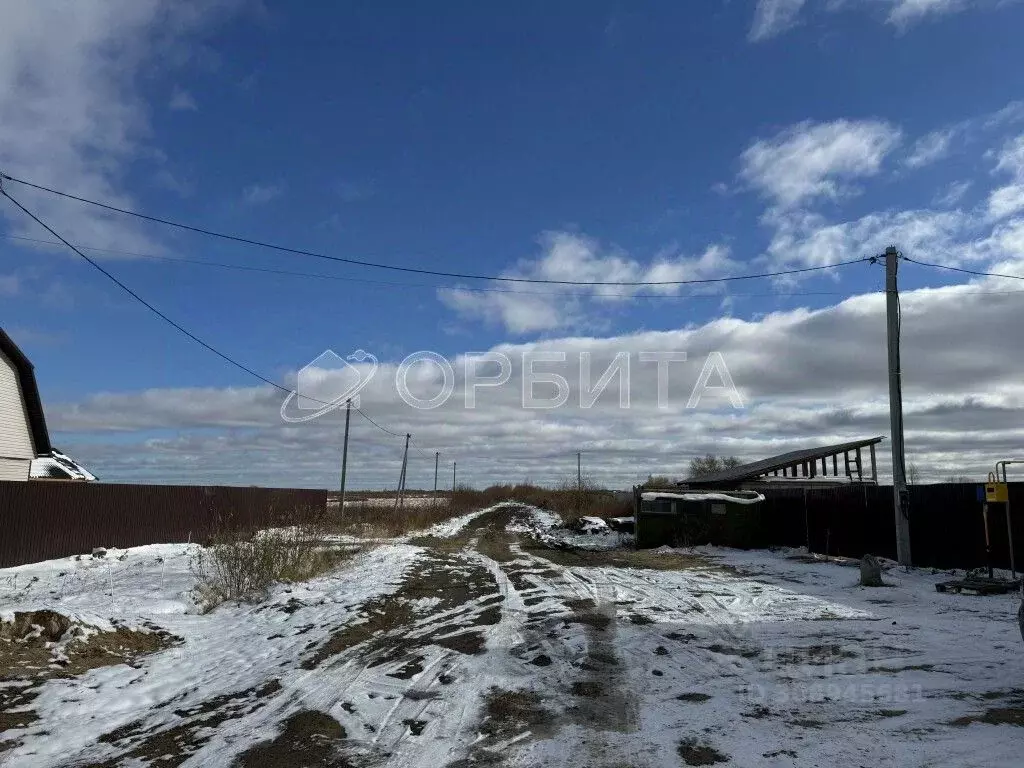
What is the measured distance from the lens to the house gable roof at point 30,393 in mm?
Answer: 25125

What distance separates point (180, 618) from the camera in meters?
10.2

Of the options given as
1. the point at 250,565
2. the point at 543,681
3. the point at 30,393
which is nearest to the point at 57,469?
the point at 30,393

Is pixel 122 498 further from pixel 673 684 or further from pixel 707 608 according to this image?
pixel 673 684

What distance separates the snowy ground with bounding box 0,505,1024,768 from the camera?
5.06 metres

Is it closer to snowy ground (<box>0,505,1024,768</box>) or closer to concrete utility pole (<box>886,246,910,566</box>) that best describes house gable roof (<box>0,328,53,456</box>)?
snowy ground (<box>0,505,1024,768</box>)

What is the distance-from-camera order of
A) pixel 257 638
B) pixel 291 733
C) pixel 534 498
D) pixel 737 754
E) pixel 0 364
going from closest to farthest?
pixel 737 754 < pixel 291 733 < pixel 257 638 < pixel 0 364 < pixel 534 498

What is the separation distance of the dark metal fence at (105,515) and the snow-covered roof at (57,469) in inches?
318

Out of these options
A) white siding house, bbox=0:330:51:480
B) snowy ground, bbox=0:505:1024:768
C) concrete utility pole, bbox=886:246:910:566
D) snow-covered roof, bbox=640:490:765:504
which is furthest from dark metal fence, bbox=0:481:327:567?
concrete utility pole, bbox=886:246:910:566

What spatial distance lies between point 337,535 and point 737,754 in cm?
2274

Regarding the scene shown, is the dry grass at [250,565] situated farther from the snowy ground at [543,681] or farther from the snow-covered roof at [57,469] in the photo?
the snow-covered roof at [57,469]

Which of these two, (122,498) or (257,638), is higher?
(122,498)

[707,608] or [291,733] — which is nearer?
[291,733]

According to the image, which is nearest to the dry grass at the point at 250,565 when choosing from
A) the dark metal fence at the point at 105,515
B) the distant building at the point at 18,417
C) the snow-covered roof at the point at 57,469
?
the dark metal fence at the point at 105,515

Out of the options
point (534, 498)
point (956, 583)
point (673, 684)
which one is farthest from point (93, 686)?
point (534, 498)
